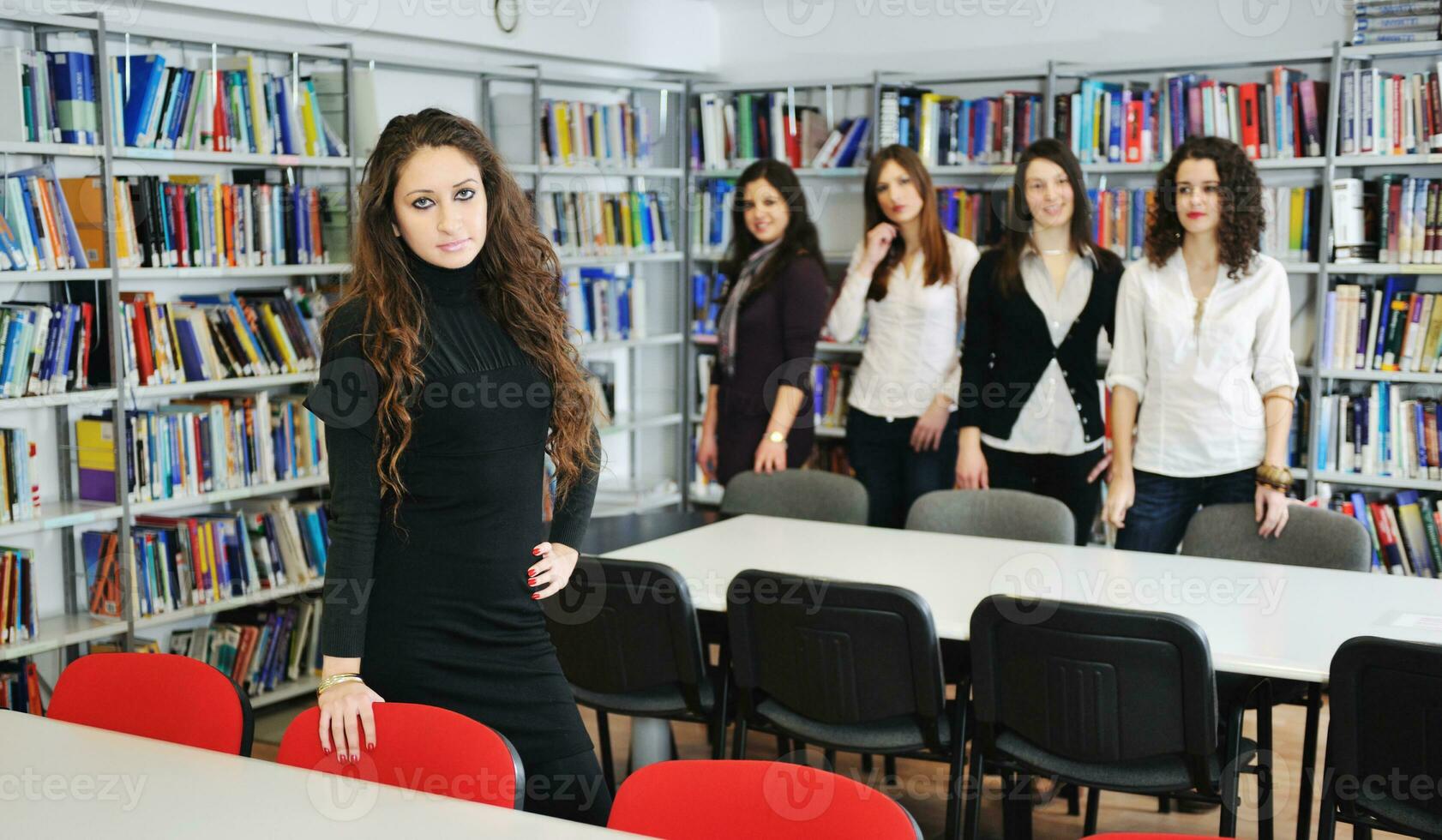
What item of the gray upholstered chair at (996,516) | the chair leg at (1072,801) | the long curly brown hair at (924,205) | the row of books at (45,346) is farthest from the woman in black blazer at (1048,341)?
the row of books at (45,346)

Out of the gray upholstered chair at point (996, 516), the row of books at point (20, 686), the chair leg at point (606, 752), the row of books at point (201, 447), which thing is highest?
the row of books at point (201, 447)

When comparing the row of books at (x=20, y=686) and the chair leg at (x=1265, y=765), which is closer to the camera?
the chair leg at (x=1265, y=765)

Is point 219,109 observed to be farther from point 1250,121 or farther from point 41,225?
point 1250,121

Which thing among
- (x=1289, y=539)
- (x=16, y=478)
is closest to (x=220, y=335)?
(x=16, y=478)

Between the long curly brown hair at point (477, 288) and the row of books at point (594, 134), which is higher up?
the row of books at point (594, 134)

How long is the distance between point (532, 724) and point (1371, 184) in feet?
12.5

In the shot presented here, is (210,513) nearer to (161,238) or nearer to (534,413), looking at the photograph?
(161,238)

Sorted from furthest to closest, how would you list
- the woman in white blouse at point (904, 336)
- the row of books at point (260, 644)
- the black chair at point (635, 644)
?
the woman in white blouse at point (904, 336) → the row of books at point (260, 644) → the black chair at point (635, 644)

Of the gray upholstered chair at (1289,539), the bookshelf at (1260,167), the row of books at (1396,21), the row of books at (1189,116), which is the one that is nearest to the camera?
the gray upholstered chair at (1289,539)

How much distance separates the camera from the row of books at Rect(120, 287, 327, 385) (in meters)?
3.81

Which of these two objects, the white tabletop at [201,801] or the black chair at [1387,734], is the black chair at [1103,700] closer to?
the black chair at [1387,734]

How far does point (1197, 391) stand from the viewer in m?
3.46

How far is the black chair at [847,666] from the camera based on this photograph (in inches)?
102

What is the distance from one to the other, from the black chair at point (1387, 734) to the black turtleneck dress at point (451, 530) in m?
1.28
